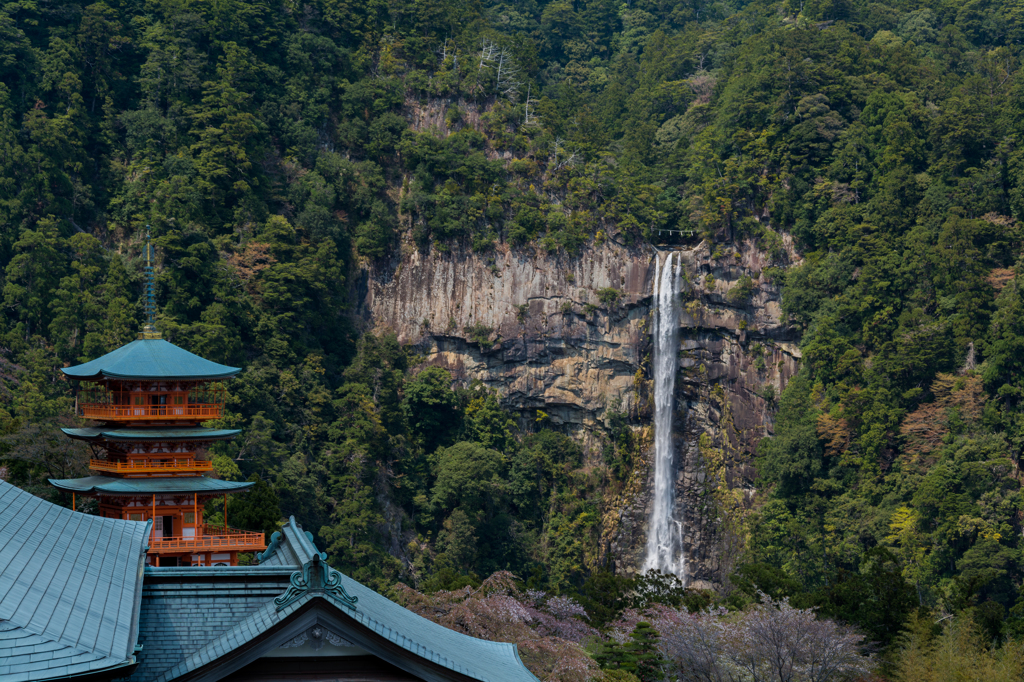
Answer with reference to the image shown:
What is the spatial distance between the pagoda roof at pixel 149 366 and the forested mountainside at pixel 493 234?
940 centimetres

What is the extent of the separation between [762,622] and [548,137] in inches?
1455

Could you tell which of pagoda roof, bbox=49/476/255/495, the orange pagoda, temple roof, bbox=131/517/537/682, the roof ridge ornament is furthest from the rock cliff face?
the roof ridge ornament

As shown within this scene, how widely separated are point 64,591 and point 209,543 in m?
16.5

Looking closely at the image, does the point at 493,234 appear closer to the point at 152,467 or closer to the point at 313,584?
the point at 152,467

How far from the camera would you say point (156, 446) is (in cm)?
2745

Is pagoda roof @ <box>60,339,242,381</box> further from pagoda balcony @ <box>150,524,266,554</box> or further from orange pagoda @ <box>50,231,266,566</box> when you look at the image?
pagoda balcony @ <box>150,524,266,554</box>

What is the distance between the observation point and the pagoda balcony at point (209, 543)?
25250 mm

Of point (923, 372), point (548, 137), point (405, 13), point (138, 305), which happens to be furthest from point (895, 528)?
point (405, 13)

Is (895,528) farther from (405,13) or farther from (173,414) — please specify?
(405,13)

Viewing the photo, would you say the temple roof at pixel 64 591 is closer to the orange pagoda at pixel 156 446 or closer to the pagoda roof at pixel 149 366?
the orange pagoda at pixel 156 446

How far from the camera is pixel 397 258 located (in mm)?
55781

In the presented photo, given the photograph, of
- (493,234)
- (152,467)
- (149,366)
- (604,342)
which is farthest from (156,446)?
(604,342)

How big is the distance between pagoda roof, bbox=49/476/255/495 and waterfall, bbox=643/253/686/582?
101ft

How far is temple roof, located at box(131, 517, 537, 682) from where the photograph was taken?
380 inches
